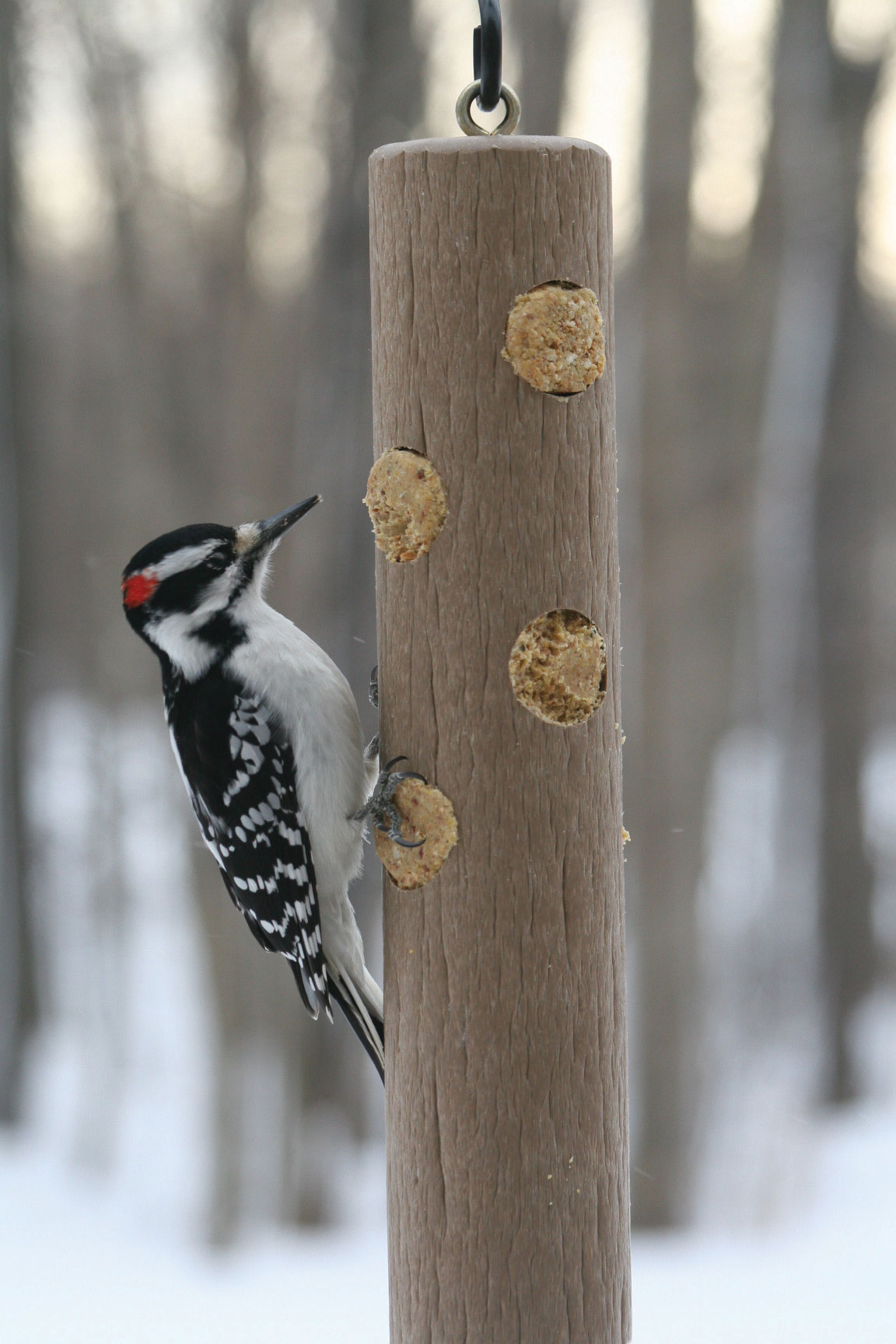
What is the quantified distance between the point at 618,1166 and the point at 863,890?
2108mm

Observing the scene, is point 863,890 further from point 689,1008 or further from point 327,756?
point 327,756

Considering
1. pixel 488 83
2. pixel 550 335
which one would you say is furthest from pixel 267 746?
pixel 488 83

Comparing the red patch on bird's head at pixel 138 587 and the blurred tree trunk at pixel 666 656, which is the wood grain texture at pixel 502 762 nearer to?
the red patch on bird's head at pixel 138 587

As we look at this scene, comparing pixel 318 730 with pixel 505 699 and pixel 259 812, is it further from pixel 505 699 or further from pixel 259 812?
pixel 505 699

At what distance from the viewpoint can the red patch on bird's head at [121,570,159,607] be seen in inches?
69.9

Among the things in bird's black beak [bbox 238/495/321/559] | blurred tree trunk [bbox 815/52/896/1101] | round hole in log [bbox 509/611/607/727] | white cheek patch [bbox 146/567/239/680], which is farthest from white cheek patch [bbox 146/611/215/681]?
blurred tree trunk [bbox 815/52/896/1101]

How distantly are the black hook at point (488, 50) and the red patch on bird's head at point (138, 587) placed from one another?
78 cm

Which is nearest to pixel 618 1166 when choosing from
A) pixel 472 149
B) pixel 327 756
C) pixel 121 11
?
pixel 327 756

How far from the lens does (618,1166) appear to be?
1.44 m

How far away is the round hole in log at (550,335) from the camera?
1337mm

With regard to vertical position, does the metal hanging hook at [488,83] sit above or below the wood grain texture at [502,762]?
above

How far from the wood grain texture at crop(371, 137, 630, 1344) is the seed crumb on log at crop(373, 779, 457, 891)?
15 mm

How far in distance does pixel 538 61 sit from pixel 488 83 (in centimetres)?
178

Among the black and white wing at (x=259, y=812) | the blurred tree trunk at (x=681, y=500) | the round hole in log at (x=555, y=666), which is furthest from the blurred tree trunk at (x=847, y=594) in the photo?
the round hole in log at (x=555, y=666)
